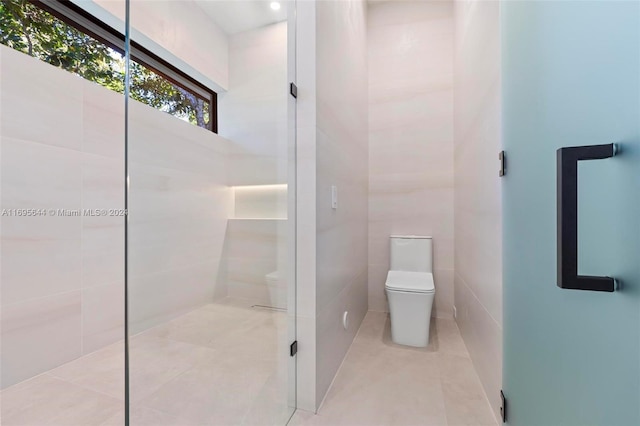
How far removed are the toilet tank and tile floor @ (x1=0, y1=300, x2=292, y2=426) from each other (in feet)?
5.28

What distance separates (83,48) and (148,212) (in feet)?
5.37

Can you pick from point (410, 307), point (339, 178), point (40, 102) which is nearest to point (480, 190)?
point (339, 178)

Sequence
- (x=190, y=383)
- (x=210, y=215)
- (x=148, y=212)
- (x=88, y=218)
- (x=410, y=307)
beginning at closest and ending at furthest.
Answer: (x=148, y=212), (x=190, y=383), (x=210, y=215), (x=88, y=218), (x=410, y=307)

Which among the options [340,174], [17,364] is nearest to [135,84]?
[340,174]

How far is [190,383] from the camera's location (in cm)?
103

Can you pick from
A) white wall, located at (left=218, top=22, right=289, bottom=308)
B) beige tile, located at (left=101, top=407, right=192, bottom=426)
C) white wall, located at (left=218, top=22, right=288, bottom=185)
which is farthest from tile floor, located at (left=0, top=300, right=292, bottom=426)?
white wall, located at (left=218, top=22, right=288, bottom=185)

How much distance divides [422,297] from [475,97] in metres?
1.38

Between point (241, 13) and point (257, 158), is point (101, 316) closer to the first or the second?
point (257, 158)

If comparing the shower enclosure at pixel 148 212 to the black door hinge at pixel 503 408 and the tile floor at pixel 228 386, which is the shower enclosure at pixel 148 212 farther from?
the black door hinge at pixel 503 408

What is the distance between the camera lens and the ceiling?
1173 mm

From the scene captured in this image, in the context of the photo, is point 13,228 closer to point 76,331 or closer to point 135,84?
point 76,331

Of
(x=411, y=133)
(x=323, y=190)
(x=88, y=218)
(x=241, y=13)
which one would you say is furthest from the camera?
(x=411, y=133)

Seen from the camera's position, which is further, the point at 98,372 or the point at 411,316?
the point at 411,316

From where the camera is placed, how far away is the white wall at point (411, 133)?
8.69 ft
